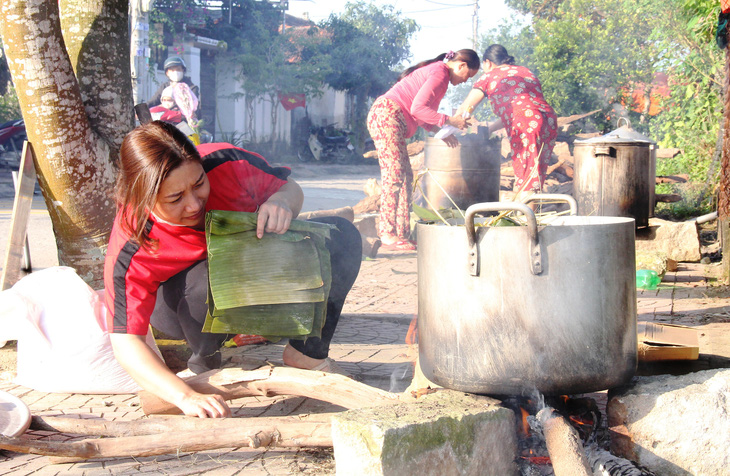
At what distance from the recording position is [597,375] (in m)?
2.07

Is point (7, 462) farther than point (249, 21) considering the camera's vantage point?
No

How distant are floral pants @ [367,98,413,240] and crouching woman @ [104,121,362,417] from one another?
345 centimetres

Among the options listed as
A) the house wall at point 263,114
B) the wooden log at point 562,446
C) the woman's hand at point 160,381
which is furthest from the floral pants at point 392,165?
the house wall at point 263,114

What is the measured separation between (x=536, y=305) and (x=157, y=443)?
1296 millimetres

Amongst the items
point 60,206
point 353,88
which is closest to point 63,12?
point 60,206

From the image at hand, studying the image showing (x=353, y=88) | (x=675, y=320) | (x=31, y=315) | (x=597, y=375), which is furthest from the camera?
(x=353, y=88)

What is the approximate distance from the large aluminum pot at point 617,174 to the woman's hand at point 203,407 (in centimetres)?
442

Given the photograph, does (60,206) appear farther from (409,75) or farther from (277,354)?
(409,75)

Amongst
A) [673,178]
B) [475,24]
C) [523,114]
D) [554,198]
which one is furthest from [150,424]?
[475,24]

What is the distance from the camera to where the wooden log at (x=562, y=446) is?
1.81m

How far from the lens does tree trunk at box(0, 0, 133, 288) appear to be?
3346 millimetres

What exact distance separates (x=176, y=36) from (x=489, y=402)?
17718 millimetres

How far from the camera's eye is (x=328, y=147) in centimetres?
2273

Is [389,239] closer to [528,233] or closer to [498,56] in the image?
[498,56]
